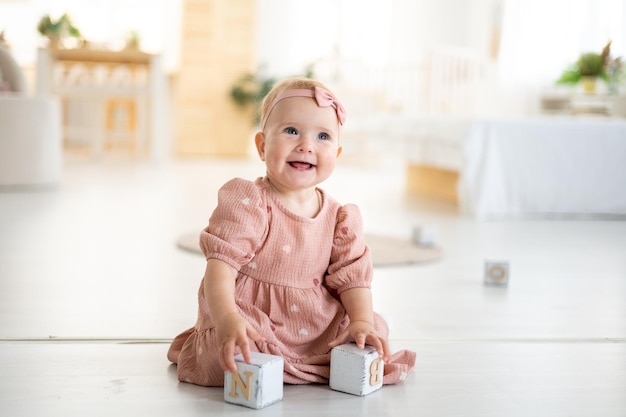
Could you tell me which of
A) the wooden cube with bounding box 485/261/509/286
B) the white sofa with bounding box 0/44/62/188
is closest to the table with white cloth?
the wooden cube with bounding box 485/261/509/286

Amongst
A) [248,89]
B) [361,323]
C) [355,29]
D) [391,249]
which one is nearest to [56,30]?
[248,89]

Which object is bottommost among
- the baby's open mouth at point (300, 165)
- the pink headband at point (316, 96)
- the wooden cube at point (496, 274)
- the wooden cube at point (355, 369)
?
the wooden cube at point (496, 274)

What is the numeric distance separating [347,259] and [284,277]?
0.34 feet

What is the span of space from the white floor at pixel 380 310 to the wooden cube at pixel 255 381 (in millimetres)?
16

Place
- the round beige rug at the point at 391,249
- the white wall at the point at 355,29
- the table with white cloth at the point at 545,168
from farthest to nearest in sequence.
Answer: the white wall at the point at 355,29 < the table with white cloth at the point at 545,168 < the round beige rug at the point at 391,249

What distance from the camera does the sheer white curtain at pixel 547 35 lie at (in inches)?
219

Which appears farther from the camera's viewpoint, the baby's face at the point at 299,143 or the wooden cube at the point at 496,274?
the wooden cube at the point at 496,274

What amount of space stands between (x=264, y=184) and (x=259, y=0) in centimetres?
688

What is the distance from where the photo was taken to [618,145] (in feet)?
11.9

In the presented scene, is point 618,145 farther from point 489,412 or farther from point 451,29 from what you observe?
point 451,29

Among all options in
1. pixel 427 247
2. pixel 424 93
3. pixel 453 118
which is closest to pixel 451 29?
pixel 424 93

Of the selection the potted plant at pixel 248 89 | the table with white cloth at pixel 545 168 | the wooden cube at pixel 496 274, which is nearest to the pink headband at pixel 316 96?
the wooden cube at pixel 496 274

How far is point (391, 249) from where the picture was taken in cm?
251

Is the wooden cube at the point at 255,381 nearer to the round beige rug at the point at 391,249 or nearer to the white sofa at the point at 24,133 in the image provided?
the round beige rug at the point at 391,249
